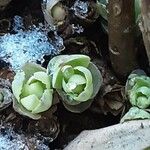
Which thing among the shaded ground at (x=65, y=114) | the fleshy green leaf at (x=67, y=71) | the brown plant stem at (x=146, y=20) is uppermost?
the brown plant stem at (x=146, y=20)

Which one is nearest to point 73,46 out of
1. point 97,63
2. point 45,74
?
point 97,63

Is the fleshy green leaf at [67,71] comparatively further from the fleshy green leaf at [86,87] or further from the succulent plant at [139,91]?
the succulent plant at [139,91]

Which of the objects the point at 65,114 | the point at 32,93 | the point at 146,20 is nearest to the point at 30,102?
the point at 32,93

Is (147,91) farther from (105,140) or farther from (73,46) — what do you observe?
(73,46)

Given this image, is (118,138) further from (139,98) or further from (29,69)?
(29,69)

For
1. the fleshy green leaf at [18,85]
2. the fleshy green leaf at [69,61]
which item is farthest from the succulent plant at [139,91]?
the fleshy green leaf at [18,85]
